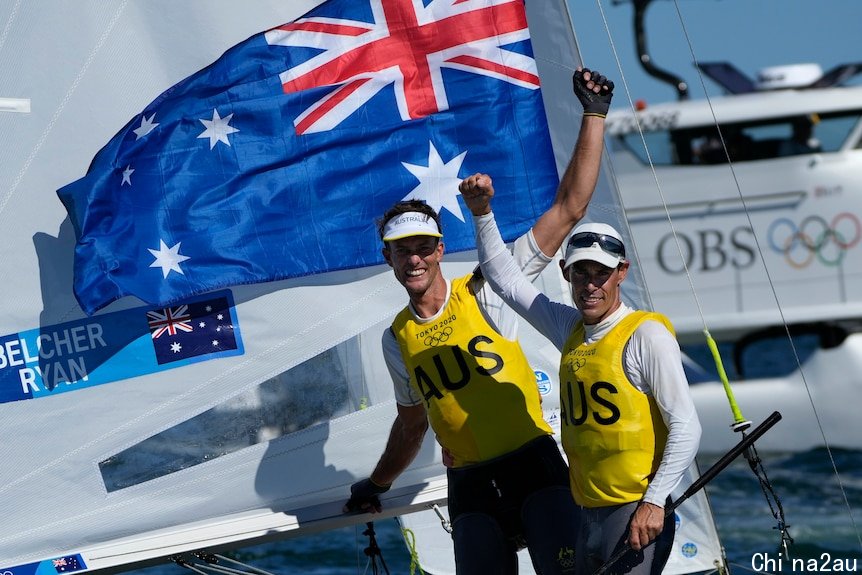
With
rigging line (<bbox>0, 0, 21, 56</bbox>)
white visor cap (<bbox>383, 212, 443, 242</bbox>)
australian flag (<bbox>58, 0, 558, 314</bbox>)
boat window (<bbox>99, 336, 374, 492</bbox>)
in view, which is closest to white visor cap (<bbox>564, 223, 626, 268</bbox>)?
white visor cap (<bbox>383, 212, 443, 242</bbox>)

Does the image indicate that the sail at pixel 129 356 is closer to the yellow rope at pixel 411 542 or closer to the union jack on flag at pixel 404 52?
the union jack on flag at pixel 404 52

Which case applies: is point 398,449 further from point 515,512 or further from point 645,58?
point 645,58

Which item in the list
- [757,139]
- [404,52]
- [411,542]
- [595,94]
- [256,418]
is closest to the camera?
[595,94]

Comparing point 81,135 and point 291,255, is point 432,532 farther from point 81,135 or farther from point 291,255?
point 81,135

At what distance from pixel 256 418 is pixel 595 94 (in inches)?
73.5

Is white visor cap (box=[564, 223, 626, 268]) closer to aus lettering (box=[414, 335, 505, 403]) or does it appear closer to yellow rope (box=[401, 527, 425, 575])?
aus lettering (box=[414, 335, 505, 403])

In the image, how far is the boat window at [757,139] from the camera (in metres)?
16.2

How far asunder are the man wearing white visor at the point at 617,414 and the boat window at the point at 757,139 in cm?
1293

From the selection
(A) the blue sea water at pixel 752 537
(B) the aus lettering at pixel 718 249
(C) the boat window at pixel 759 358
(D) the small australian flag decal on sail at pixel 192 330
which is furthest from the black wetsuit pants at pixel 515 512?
(B) the aus lettering at pixel 718 249

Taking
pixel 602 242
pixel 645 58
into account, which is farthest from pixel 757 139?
pixel 602 242

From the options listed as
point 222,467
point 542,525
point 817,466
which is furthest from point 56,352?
point 817,466

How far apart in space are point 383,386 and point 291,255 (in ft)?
2.01

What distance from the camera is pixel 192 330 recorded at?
4.64 m

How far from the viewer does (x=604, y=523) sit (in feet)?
11.0
